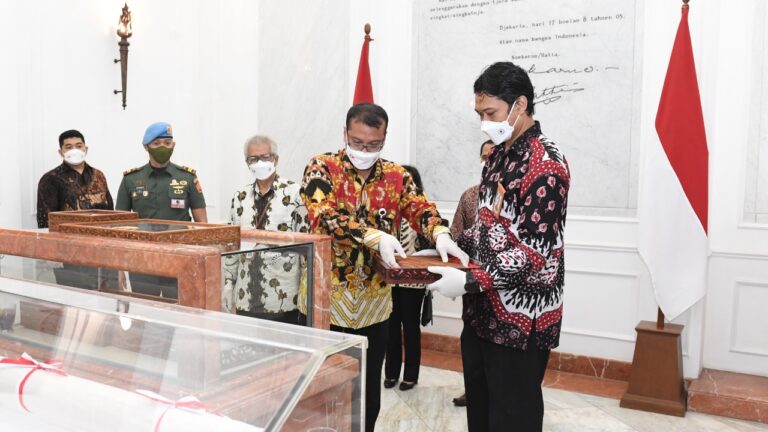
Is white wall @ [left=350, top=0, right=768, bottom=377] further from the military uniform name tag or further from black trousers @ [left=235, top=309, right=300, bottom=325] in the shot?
black trousers @ [left=235, top=309, right=300, bottom=325]

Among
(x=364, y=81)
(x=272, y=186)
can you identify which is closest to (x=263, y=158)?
(x=272, y=186)

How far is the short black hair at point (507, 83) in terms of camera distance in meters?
2.09

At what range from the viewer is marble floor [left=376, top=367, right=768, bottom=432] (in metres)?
3.62

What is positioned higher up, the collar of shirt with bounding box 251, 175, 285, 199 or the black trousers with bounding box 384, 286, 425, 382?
the collar of shirt with bounding box 251, 175, 285, 199

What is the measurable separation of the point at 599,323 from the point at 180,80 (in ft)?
13.7

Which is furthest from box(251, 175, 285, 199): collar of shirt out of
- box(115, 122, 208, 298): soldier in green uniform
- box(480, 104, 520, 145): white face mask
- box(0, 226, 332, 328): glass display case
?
box(0, 226, 332, 328): glass display case

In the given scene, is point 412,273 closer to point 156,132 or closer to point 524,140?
point 524,140

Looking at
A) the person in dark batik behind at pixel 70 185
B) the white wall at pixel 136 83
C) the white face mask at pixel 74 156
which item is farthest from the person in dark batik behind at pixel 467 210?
the white wall at pixel 136 83

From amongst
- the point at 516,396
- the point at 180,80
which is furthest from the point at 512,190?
the point at 180,80

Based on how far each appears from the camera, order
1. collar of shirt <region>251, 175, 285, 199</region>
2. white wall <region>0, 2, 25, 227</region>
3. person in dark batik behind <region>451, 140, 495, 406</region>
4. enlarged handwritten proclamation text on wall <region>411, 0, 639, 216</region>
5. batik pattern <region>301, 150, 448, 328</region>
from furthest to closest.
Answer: enlarged handwritten proclamation text on wall <region>411, 0, 639, 216</region> < white wall <region>0, 2, 25, 227</region> < person in dark batik behind <region>451, 140, 495, 406</region> < collar of shirt <region>251, 175, 285, 199</region> < batik pattern <region>301, 150, 448, 328</region>

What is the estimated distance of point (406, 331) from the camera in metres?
4.24

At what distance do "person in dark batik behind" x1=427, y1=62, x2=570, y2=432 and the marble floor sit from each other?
1.60 m

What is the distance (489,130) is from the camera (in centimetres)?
210

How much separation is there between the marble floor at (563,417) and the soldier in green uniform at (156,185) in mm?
1934
